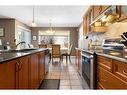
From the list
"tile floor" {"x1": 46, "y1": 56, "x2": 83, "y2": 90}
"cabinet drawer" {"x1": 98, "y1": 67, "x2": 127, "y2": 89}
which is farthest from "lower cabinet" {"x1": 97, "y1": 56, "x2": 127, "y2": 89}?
"tile floor" {"x1": 46, "y1": 56, "x2": 83, "y2": 90}

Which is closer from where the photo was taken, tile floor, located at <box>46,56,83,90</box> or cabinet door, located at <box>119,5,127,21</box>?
cabinet door, located at <box>119,5,127,21</box>

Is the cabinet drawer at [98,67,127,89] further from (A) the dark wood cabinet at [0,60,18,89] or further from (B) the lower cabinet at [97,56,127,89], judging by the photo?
(A) the dark wood cabinet at [0,60,18,89]

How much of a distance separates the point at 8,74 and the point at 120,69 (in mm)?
985

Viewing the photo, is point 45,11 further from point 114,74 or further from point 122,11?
point 114,74

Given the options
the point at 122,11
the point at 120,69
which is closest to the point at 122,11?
the point at 122,11

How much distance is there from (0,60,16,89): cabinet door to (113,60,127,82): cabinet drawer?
98 centimetres

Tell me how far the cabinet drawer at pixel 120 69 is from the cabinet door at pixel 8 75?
977 millimetres

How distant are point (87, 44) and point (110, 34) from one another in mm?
1161

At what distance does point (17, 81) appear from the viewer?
6.15ft

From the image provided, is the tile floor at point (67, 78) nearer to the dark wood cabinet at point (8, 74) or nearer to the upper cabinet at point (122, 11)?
the upper cabinet at point (122, 11)

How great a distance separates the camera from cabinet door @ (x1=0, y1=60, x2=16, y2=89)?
144 centimetres

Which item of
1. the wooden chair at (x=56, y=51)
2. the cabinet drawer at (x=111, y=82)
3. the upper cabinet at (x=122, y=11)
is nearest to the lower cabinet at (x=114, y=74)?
the cabinet drawer at (x=111, y=82)

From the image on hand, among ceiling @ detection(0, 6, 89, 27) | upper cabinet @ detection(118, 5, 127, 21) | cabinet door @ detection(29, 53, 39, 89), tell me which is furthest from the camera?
ceiling @ detection(0, 6, 89, 27)

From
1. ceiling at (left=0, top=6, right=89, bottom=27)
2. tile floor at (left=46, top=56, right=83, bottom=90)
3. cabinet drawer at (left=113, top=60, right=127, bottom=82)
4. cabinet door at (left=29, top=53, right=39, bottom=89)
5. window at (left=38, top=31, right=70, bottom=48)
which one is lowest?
tile floor at (left=46, top=56, right=83, bottom=90)
